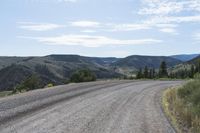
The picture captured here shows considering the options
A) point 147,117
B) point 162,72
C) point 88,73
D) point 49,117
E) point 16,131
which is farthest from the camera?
point 162,72

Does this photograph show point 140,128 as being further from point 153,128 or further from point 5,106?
point 5,106

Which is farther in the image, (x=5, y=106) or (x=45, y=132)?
(x=5, y=106)

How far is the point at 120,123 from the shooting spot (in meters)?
14.7

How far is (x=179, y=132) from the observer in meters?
13.3

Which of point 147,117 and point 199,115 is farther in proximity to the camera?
point 147,117

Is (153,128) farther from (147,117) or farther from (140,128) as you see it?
(147,117)

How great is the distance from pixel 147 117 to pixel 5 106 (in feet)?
20.5

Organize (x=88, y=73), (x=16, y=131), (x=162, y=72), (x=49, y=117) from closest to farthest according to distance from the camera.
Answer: (x=16, y=131) → (x=49, y=117) → (x=88, y=73) → (x=162, y=72)

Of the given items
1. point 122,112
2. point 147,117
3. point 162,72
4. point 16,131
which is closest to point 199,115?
point 147,117

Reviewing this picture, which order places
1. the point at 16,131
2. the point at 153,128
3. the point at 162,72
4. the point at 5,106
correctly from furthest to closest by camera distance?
the point at 162,72, the point at 5,106, the point at 153,128, the point at 16,131

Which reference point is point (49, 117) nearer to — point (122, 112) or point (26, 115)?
point (26, 115)

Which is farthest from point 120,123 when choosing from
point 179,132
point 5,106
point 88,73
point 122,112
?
point 88,73

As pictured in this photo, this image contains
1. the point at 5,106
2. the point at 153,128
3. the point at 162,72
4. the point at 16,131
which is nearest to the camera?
the point at 16,131

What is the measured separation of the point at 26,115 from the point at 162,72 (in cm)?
10018
